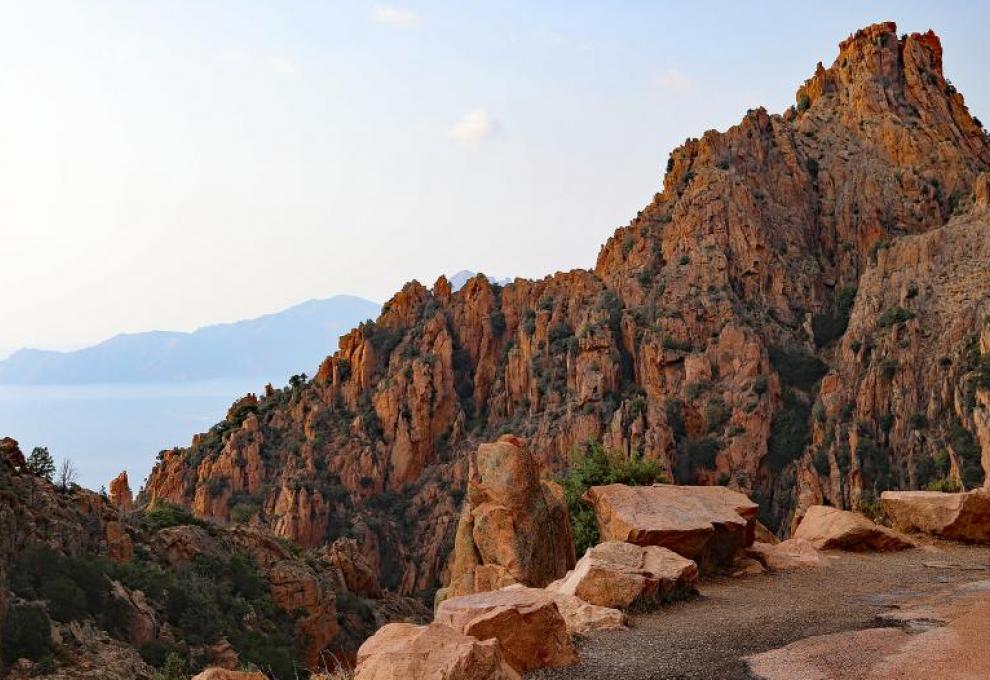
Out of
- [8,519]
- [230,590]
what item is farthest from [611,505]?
[230,590]

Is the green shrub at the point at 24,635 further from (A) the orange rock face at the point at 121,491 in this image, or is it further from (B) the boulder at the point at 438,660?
(A) the orange rock face at the point at 121,491

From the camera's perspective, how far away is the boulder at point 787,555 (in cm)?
2050

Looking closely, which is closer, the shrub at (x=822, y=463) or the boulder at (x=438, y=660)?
the boulder at (x=438, y=660)

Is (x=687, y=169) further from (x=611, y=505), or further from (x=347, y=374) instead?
(x=611, y=505)

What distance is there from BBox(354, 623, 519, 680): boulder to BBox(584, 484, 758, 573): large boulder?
339 inches

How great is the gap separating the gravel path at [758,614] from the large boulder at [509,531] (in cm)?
364

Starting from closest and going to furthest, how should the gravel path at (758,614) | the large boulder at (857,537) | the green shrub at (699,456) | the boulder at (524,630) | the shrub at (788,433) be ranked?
1. the gravel path at (758,614)
2. the boulder at (524,630)
3. the large boulder at (857,537)
4. the shrub at (788,433)
5. the green shrub at (699,456)

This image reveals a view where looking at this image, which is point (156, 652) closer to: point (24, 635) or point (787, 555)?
point (24, 635)

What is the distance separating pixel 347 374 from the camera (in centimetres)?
9481

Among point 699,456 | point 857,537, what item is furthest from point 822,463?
point 857,537

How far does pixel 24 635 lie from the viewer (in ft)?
81.1

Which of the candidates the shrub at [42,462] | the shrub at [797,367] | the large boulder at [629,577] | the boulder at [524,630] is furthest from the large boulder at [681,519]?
the shrub at [797,367]

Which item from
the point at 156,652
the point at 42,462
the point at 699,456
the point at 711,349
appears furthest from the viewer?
the point at 711,349

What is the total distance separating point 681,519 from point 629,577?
13.4 ft
